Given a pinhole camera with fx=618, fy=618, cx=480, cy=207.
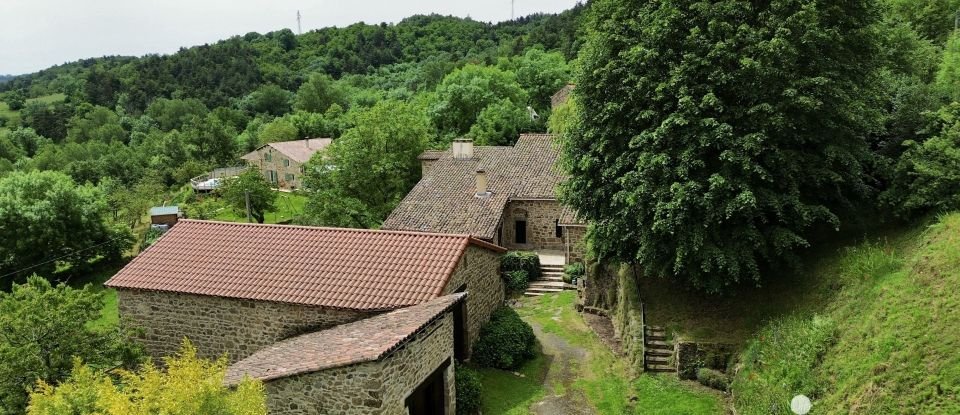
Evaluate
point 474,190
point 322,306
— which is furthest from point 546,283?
point 322,306

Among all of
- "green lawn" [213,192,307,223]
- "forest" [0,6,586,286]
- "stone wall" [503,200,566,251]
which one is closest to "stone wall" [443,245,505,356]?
"stone wall" [503,200,566,251]

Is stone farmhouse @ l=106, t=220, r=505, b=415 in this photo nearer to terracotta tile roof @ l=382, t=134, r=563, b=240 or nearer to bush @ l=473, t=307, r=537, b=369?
bush @ l=473, t=307, r=537, b=369

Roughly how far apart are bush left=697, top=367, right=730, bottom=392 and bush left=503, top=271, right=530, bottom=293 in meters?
11.3

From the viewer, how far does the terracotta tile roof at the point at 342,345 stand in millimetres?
12430

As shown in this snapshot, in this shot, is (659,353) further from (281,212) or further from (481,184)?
(281,212)

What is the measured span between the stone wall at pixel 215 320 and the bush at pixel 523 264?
1223 centimetres

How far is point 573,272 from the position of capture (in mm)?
27516

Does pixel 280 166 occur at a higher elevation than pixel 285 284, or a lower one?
higher

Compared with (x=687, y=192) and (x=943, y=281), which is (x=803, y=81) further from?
(x=943, y=281)

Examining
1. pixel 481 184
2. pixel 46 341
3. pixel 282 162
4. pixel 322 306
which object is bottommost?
pixel 46 341

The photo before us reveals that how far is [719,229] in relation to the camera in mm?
16453

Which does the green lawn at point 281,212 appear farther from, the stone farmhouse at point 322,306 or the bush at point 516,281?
the stone farmhouse at point 322,306

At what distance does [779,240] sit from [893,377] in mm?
4858

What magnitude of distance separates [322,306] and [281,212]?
124 ft
